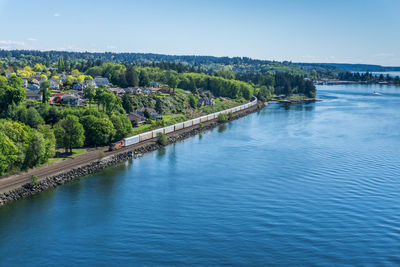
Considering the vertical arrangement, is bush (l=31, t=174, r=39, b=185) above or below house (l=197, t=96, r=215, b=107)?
below

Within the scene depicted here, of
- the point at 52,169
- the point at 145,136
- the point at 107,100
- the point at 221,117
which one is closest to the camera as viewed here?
the point at 52,169

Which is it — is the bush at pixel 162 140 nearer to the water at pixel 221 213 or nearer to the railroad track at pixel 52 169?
the water at pixel 221 213

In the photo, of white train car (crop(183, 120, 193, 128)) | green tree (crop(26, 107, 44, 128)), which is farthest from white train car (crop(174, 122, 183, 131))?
green tree (crop(26, 107, 44, 128))

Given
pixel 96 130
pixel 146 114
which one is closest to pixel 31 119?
pixel 96 130

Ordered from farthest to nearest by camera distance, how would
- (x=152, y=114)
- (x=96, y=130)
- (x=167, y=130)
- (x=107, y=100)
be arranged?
(x=152, y=114) < (x=167, y=130) < (x=107, y=100) < (x=96, y=130)

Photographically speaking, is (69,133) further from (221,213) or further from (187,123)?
(187,123)

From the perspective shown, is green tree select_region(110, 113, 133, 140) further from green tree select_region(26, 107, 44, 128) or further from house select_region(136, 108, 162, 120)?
house select_region(136, 108, 162, 120)
